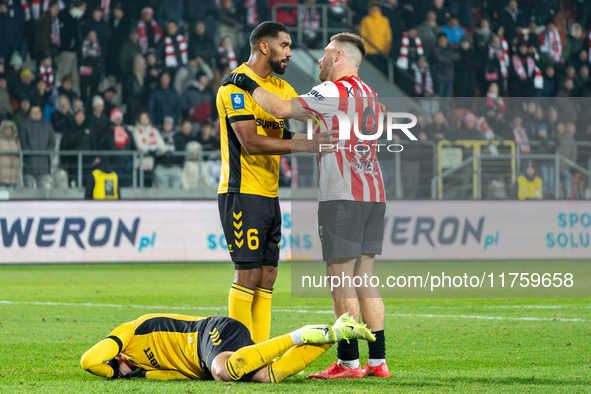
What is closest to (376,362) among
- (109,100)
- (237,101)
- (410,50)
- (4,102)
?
(237,101)

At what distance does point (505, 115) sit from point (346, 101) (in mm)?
11170

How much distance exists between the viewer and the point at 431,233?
11.6 meters

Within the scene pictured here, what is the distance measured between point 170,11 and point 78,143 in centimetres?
430

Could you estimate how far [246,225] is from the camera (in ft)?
14.2

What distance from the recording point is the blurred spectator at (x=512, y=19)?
16500mm

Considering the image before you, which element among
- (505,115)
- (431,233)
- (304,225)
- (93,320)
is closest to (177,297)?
(93,320)

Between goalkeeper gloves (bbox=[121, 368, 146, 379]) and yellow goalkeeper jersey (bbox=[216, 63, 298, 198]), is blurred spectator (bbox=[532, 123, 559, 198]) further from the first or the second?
goalkeeper gloves (bbox=[121, 368, 146, 379])

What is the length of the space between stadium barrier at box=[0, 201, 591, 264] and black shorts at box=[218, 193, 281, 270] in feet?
23.3

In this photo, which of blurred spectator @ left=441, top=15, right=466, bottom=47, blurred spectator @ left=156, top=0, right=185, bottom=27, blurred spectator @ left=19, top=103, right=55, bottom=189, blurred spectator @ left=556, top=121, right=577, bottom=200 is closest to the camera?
blurred spectator @ left=19, top=103, right=55, bottom=189

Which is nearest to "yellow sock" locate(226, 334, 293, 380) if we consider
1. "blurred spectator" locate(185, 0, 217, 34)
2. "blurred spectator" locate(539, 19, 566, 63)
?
"blurred spectator" locate(185, 0, 217, 34)

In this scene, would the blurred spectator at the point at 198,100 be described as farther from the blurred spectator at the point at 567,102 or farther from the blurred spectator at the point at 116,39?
the blurred spectator at the point at 567,102

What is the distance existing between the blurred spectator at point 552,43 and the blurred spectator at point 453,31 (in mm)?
1945

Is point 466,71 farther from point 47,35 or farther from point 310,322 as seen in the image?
point 310,322

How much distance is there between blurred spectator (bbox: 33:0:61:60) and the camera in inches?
585
